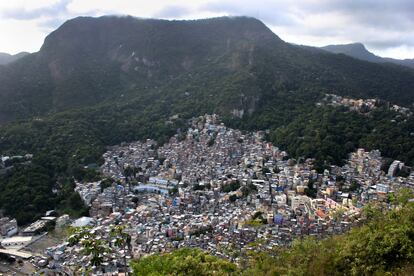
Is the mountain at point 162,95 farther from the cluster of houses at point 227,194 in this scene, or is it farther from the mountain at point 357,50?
the mountain at point 357,50

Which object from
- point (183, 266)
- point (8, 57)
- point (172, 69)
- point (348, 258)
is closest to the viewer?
point (348, 258)

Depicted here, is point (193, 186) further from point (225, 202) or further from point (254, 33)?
point (254, 33)

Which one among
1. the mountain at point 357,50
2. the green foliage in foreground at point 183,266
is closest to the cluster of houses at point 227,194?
the green foliage in foreground at point 183,266

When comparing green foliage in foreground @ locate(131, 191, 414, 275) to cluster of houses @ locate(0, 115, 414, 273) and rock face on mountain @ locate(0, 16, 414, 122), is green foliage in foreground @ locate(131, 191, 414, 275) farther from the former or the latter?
rock face on mountain @ locate(0, 16, 414, 122)

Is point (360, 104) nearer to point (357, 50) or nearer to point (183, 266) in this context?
point (183, 266)

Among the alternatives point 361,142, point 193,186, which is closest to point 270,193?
point 193,186

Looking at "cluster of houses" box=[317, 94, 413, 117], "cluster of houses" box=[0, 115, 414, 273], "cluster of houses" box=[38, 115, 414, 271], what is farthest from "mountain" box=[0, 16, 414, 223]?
"cluster of houses" box=[38, 115, 414, 271]

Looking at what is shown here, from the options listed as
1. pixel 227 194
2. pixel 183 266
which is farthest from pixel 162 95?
pixel 183 266
